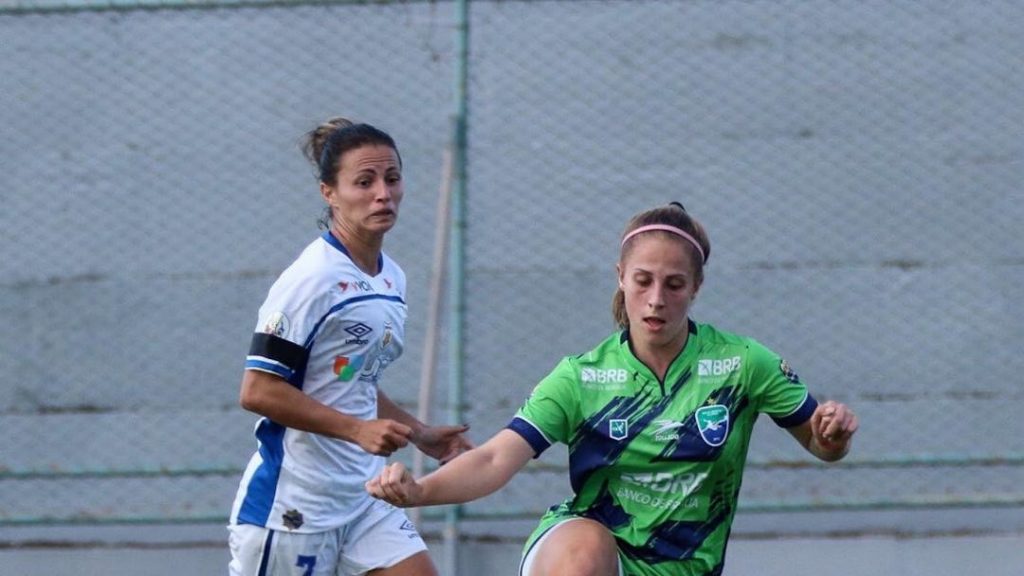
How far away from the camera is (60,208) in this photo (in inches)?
246

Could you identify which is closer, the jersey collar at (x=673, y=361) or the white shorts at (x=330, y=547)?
the jersey collar at (x=673, y=361)

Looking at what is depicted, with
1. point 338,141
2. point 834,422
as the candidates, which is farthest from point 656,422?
point 338,141

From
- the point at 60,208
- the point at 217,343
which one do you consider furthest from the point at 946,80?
the point at 60,208

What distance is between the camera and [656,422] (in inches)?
146

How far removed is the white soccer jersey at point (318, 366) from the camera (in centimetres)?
400

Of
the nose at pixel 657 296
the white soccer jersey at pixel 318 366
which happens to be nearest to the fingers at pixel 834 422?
the nose at pixel 657 296

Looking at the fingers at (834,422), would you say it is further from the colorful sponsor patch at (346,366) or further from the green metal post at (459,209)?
the green metal post at (459,209)

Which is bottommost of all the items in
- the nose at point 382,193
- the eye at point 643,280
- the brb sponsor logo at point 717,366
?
the brb sponsor logo at point 717,366

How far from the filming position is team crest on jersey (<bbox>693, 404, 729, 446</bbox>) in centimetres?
371

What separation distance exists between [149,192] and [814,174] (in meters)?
2.77

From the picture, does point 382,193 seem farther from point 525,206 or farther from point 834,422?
point 525,206

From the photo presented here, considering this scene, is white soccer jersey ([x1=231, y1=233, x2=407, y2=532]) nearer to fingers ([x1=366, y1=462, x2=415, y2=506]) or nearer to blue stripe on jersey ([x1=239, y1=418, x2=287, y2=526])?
blue stripe on jersey ([x1=239, y1=418, x2=287, y2=526])

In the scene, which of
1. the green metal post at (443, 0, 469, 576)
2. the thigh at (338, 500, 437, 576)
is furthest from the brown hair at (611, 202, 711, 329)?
the green metal post at (443, 0, 469, 576)

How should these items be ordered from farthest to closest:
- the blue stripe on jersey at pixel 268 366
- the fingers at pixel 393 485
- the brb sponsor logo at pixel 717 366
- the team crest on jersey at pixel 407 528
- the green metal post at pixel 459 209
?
the green metal post at pixel 459 209, the team crest on jersey at pixel 407 528, the blue stripe on jersey at pixel 268 366, the brb sponsor logo at pixel 717 366, the fingers at pixel 393 485
